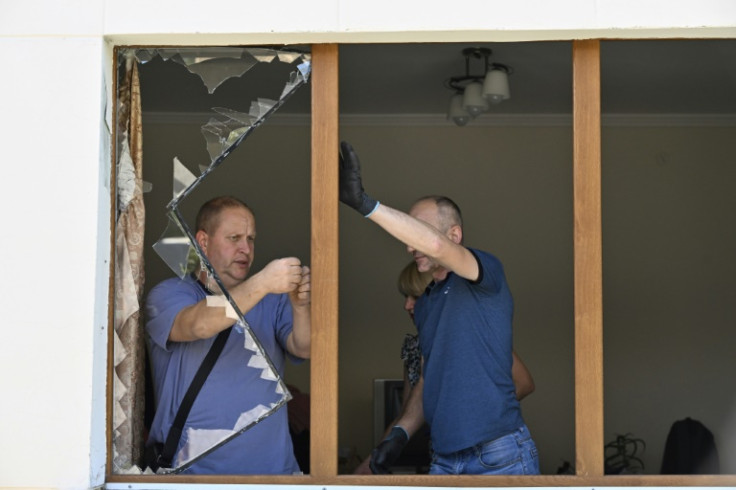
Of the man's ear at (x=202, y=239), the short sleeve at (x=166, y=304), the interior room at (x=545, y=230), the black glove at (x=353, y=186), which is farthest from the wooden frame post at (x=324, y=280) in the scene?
the interior room at (x=545, y=230)

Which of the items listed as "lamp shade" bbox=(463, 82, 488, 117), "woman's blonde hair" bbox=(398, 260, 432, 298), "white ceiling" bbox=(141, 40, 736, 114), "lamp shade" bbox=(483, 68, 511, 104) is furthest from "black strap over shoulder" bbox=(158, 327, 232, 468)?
"lamp shade" bbox=(463, 82, 488, 117)

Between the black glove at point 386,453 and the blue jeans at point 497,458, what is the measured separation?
0.25m

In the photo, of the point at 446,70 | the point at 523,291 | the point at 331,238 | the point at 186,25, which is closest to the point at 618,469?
the point at 523,291

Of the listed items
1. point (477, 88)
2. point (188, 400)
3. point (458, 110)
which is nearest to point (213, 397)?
point (188, 400)

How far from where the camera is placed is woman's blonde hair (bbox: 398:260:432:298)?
4.29 metres

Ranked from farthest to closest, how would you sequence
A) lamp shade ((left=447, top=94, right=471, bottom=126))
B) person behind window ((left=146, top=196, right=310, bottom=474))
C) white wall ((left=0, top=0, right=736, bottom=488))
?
lamp shade ((left=447, top=94, right=471, bottom=126)), person behind window ((left=146, top=196, right=310, bottom=474)), white wall ((left=0, top=0, right=736, bottom=488))

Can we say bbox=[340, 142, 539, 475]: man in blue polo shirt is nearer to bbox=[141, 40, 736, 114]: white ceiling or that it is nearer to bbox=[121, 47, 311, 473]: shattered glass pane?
bbox=[121, 47, 311, 473]: shattered glass pane

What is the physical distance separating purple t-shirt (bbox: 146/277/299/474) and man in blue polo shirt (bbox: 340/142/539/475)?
51 cm

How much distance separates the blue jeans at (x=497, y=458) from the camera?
347 centimetres

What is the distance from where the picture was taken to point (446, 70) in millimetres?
6156

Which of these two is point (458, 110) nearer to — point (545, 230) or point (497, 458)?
point (545, 230)

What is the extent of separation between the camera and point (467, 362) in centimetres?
356

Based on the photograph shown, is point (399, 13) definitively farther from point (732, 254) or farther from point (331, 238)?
point (732, 254)

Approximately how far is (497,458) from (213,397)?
908mm
